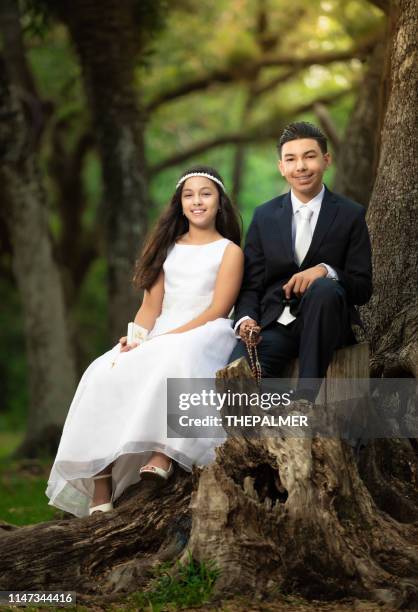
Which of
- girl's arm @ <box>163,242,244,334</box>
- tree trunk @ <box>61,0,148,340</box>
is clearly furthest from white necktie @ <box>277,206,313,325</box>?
tree trunk @ <box>61,0,148,340</box>

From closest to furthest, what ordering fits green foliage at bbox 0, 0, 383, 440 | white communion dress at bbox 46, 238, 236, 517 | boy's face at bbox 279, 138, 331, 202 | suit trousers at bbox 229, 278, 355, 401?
suit trousers at bbox 229, 278, 355, 401, white communion dress at bbox 46, 238, 236, 517, boy's face at bbox 279, 138, 331, 202, green foliage at bbox 0, 0, 383, 440

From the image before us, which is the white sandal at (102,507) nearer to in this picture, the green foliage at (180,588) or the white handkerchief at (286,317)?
the green foliage at (180,588)

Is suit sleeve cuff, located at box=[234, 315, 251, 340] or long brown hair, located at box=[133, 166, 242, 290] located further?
long brown hair, located at box=[133, 166, 242, 290]

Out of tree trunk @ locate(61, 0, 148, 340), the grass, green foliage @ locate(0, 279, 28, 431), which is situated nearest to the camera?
the grass

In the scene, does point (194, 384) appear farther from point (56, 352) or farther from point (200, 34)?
point (200, 34)

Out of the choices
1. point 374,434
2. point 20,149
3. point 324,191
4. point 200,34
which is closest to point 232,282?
point 324,191

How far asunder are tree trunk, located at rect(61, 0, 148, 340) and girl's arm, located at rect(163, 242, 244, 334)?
6477 millimetres

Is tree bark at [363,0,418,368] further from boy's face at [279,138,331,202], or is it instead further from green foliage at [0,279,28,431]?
green foliage at [0,279,28,431]

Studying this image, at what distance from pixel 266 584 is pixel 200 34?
48.9 feet

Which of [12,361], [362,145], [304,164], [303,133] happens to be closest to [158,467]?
[304,164]

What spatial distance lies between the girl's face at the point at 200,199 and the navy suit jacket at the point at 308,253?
349 mm

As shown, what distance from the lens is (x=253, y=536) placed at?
425cm

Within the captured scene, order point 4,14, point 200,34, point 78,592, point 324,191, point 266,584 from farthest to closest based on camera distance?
point 200,34, point 4,14, point 324,191, point 78,592, point 266,584

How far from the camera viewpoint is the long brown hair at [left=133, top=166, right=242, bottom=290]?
565 centimetres
